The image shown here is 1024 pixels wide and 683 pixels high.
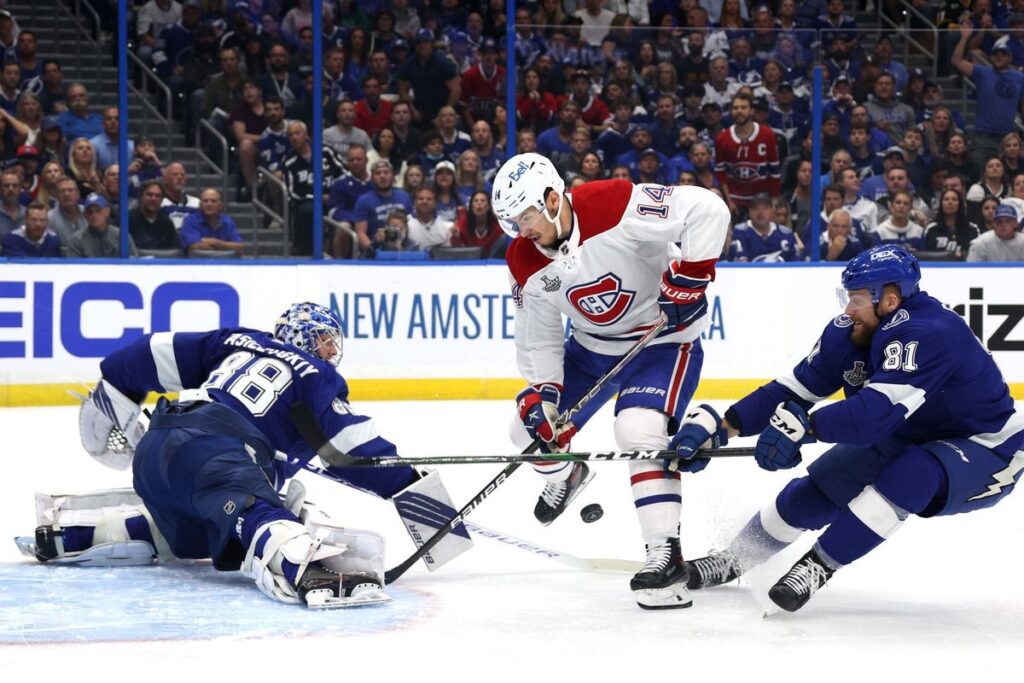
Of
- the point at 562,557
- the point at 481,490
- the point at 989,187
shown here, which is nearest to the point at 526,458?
the point at 481,490

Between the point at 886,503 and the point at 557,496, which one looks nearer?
the point at 886,503

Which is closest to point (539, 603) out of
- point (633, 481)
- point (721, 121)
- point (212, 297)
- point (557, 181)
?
point (633, 481)

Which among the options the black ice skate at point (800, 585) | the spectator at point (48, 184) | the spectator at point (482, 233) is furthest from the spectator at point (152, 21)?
the black ice skate at point (800, 585)

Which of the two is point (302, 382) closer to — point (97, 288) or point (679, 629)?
point (679, 629)

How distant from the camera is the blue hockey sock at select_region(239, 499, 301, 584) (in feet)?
11.6

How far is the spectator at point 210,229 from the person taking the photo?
7.95 metres

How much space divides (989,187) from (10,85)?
17.3 ft

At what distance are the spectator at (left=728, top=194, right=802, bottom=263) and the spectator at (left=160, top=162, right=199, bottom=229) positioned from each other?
2886 millimetres

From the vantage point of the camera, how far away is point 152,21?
8.31m

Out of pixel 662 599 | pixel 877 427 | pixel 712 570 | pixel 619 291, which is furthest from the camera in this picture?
pixel 619 291

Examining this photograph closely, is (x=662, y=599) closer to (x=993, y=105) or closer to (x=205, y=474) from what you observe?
(x=205, y=474)

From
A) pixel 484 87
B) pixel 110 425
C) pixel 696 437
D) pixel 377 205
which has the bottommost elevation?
pixel 110 425

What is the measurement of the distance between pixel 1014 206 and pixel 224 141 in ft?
13.9

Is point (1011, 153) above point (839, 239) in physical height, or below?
above
